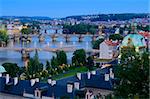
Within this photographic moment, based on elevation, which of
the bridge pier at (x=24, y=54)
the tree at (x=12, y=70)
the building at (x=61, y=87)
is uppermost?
the building at (x=61, y=87)

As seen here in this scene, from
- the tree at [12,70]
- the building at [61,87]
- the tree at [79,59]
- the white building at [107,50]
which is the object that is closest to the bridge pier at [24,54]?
the white building at [107,50]

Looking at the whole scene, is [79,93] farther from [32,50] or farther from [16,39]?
[16,39]

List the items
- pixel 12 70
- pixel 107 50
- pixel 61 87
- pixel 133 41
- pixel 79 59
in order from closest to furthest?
pixel 61 87 → pixel 12 70 → pixel 79 59 → pixel 133 41 → pixel 107 50

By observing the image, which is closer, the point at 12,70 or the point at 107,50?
the point at 12,70

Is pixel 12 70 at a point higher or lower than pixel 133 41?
lower

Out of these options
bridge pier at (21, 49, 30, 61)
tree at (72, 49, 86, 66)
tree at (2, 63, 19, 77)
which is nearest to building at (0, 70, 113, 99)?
tree at (2, 63, 19, 77)

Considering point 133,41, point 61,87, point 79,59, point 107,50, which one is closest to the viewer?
point 61,87

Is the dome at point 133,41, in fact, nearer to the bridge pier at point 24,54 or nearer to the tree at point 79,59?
the tree at point 79,59

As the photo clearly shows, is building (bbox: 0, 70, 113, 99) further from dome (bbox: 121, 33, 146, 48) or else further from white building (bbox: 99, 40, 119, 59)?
white building (bbox: 99, 40, 119, 59)

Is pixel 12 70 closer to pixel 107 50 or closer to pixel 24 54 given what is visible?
pixel 107 50

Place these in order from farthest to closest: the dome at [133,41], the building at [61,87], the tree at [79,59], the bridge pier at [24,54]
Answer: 1. the bridge pier at [24,54]
2. the dome at [133,41]
3. the tree at [79,59]
4. the building at [61,87]

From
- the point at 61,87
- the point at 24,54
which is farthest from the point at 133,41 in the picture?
the point at 61,87

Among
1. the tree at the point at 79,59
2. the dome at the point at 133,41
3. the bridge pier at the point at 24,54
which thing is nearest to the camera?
the tree at the point at 79,59
